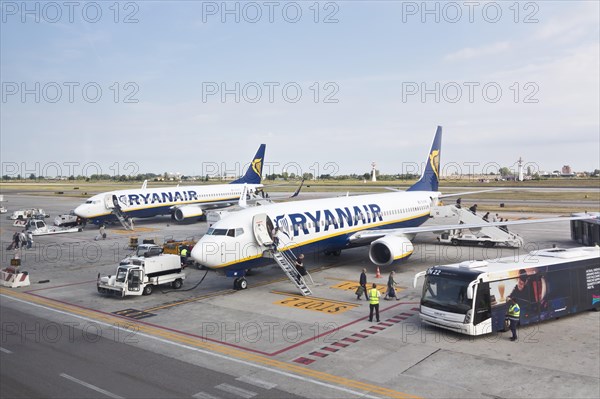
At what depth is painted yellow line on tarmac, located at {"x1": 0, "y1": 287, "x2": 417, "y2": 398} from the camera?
566 inches

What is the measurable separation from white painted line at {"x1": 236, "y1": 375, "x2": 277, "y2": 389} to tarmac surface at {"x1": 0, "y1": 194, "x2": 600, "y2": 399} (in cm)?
6

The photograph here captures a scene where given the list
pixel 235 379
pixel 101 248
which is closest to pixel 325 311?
pixel 235 379

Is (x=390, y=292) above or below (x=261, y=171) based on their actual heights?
below

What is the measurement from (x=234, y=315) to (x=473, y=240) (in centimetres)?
2622

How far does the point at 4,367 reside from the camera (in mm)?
16047

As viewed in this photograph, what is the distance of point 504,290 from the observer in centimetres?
1888

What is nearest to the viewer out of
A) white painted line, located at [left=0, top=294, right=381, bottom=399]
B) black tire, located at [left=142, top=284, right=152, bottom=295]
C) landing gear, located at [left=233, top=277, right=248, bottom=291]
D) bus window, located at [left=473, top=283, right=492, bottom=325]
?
white painted line, located at [left=0, top=294, right=381, bottom=399]

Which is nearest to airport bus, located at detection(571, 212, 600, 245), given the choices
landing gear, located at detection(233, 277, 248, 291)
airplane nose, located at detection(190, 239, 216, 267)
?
landing gear, located at detection(233, 277, 248, 291)

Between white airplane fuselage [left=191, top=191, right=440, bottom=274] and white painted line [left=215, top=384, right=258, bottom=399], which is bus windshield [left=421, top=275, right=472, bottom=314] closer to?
white painted line [left=215, top=384, right=258, bottom=399]

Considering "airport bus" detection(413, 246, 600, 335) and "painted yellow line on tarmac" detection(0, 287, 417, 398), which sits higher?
"airport bus" detection(413, 246, 600, 335)

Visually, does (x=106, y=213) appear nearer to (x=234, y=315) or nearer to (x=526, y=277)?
(x=234, y=315)

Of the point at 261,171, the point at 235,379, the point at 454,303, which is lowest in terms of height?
the point at 235,379

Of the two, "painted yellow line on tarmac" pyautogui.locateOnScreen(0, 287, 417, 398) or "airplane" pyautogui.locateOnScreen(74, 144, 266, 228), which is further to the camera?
"airplane" pyautogui.locateOnScreen(74, 144, 266, 228)

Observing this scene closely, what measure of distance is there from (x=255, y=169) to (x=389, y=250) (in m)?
45.2
